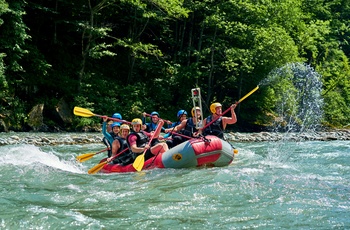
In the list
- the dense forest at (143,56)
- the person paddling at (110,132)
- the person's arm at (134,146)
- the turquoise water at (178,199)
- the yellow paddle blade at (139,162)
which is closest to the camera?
the turquoise water at (178,199)

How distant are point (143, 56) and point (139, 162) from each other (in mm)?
14436

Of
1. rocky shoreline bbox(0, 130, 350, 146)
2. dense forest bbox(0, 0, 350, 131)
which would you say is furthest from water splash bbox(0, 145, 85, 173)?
dense forest bbox(0, 0, 350, 131)

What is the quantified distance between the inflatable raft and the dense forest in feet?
32.0

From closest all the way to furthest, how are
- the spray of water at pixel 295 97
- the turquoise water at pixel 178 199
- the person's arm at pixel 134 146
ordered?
the turquoise water at pixel 178 199, the person's arm at pixel 134 146, the spray of water at pixel 295 97

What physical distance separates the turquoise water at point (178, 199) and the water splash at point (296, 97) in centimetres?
1589

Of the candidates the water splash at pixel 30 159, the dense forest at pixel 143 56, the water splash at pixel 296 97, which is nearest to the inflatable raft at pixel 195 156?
the water splash at pixel 30 159

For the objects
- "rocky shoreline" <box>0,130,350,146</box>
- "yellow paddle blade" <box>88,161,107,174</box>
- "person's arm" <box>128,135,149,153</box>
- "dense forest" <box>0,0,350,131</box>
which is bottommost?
"rocky shoreline" <box>0,130,350,146</box>

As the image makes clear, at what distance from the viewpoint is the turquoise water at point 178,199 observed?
5.20 m

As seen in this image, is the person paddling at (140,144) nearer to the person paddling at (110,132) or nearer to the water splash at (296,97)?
the person paddling at (110,132)

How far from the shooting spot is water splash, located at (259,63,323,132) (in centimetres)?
2475

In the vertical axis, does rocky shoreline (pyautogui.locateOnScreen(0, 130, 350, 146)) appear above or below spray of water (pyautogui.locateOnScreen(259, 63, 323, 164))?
below

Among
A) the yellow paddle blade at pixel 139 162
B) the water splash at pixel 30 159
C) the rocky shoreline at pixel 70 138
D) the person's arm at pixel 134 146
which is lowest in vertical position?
the rocky shoreline at pixel 70 138

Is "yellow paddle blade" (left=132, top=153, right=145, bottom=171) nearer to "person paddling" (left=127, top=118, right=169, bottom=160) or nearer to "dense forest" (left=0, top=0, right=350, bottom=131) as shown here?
"person paddling" (left=127, top=118, right=169, bottom=160)

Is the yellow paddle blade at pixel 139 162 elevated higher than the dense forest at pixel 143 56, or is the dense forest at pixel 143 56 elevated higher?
the dense forest at pixel 143 56
